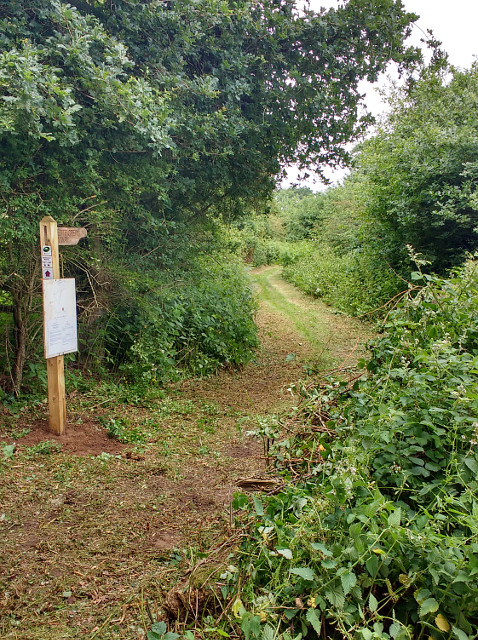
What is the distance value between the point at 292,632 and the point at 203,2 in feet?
22.6

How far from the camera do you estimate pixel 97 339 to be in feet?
21.2

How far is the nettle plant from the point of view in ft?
6.19

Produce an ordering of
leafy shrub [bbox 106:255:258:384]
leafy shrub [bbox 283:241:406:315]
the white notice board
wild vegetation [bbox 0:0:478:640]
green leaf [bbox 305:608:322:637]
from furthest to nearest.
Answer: leafy shrub [bbox 283:241:406:315], leafy shrub [bbox 106:255:258:384], the white notice board, wild vegetation [bbox 0:0:478:640], green leaf [bbox 305:608:322:637]

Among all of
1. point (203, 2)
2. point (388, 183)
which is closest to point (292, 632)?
point (203, 2)

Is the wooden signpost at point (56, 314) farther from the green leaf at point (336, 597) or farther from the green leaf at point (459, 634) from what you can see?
the green leaf at point (459, 634)

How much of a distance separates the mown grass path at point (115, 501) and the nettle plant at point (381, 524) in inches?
29.1

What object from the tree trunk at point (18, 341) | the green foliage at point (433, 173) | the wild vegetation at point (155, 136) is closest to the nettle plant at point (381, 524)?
the tree trunk at point (18, 341)

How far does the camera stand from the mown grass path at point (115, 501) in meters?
2.78

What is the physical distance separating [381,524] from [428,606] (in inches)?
16.4

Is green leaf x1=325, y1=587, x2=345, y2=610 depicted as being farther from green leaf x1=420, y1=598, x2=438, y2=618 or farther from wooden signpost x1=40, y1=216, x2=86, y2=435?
wooden signpost x1=40, y1=216, x2=86, y2=435

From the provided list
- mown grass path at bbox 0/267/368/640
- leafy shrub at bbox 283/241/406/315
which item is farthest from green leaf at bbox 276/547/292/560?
leafy shrub at bbox 283/241/406/315

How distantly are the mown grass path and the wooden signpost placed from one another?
0.35 meters

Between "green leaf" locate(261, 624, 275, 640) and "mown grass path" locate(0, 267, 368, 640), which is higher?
"green leaf" locate(261, 624, 275, 640)

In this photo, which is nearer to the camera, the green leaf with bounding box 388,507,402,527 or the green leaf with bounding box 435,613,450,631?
the green leaf with bounding box 435,613,450,631
